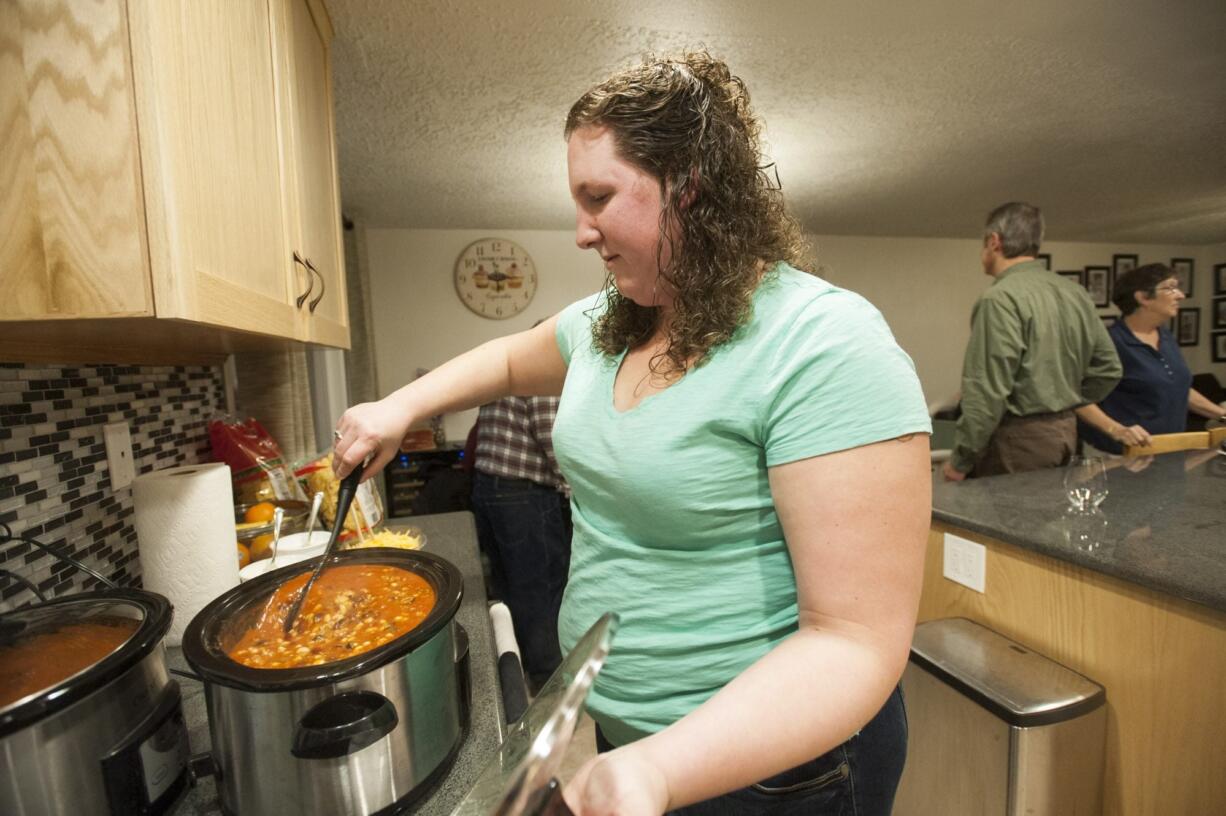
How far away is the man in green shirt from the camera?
2.16m

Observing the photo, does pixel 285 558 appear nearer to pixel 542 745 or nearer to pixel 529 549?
pixel 542 745

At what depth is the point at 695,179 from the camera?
0.65m

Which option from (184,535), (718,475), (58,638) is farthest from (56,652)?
(718,475)

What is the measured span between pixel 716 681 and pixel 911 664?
98 centimetres

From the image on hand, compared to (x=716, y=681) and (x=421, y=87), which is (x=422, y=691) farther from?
(x=421, y=87)

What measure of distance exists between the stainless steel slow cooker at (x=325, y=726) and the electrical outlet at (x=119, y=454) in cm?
63

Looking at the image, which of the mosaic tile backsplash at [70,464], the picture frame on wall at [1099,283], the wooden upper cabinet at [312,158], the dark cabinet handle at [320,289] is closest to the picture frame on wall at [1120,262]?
the picture frame on wall at [1099,283]

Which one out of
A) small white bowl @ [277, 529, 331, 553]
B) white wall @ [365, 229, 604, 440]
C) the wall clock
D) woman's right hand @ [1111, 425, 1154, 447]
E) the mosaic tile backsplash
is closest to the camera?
the mosaic tile backsplash

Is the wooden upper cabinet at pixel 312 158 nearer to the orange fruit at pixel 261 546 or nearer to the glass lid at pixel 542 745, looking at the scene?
the orange fruit at pixel 261 546

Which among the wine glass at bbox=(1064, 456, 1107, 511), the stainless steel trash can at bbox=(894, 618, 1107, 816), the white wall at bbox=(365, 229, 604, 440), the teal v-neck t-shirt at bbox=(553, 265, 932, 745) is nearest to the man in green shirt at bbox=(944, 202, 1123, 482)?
the wine glass at bbox=(1064, 456, 1107, 511)

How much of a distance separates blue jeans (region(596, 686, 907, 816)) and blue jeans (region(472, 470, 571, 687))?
5.43 ft

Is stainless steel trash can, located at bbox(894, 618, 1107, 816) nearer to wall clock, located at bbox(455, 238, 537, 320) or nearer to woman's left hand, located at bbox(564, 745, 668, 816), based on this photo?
woman's left hand, located at bbox(564, 745, 668, 816)

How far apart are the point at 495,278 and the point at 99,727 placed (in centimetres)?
395

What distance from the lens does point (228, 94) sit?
0.82 m
